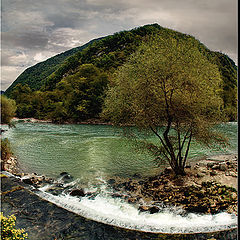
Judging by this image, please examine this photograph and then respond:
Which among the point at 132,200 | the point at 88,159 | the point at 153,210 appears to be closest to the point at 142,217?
the point at 153,210

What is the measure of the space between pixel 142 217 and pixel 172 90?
5.22m

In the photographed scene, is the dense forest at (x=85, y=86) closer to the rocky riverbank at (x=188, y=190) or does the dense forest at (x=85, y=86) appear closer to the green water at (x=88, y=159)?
the rocky riverbank at (x=188, y=190)

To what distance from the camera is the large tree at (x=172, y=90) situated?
9078 mm

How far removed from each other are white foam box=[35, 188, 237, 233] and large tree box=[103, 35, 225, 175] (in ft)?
11.9

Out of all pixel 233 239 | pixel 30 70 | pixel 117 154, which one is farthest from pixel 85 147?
pixel 30 70

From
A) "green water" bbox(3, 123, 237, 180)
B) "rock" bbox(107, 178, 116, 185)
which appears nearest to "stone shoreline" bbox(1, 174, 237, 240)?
"rock" bbox(107, 178, 116, 185)

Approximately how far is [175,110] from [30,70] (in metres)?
126

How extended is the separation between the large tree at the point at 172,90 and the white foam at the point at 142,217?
3640 millimetres

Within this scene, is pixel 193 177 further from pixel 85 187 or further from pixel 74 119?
pixel 74 119

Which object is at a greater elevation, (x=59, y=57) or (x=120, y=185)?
(x=59, y=57)

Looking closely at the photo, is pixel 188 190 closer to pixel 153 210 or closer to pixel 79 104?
→ pixel 153 210

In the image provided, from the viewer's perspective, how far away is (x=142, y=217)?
24.1 ft

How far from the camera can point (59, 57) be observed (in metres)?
129

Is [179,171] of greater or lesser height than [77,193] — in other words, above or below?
above
